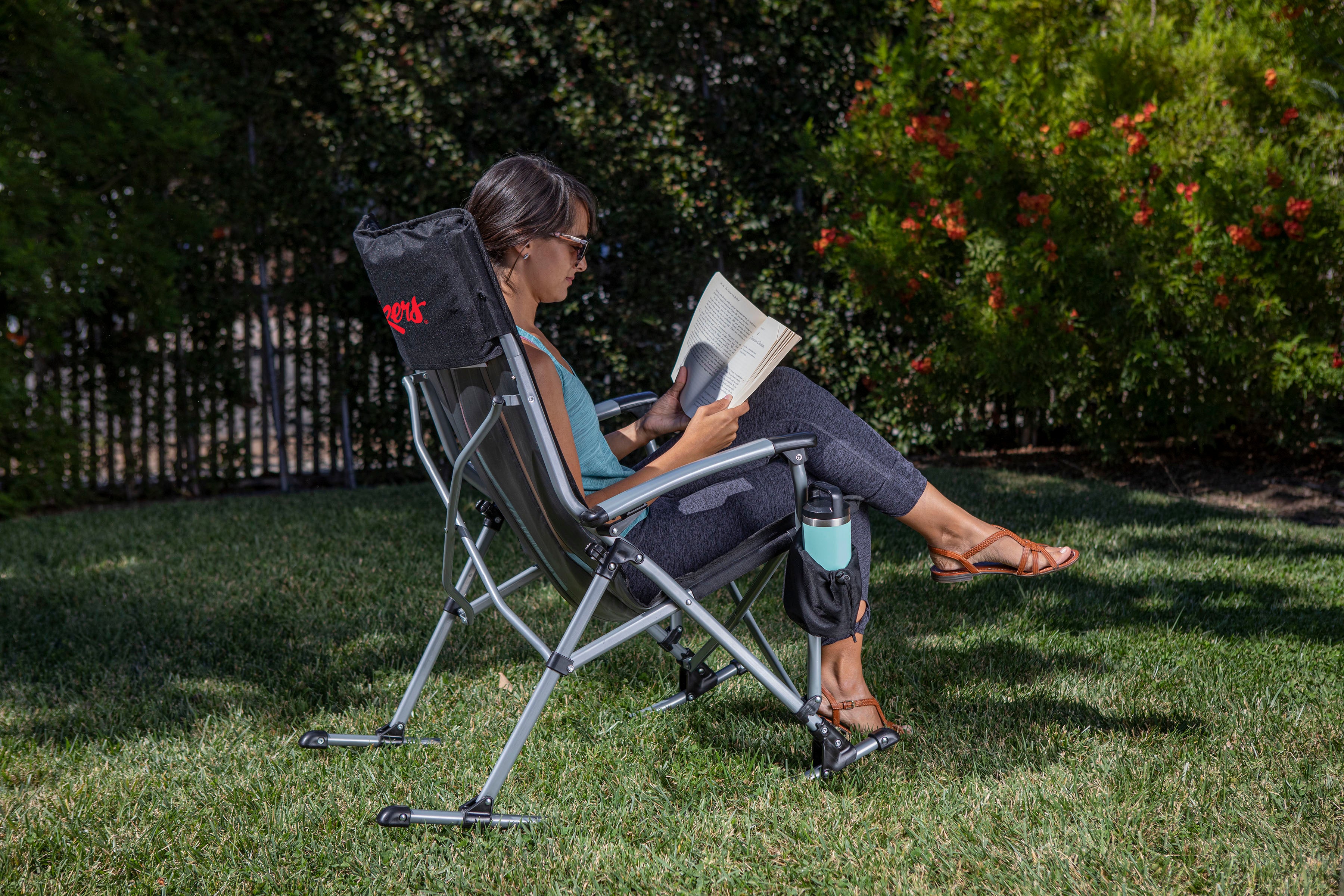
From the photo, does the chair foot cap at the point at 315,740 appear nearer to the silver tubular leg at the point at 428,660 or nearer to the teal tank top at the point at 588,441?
the silver tubular leg at the point at 428,660

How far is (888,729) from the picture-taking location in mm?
2318

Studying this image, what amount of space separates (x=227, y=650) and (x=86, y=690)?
1.43 ft

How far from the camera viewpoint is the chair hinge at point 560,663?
6.64ft

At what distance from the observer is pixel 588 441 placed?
2.33 m

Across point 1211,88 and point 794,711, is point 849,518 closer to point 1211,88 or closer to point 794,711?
point 794,711

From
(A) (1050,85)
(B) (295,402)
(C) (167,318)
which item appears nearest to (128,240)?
(C) (167,318)

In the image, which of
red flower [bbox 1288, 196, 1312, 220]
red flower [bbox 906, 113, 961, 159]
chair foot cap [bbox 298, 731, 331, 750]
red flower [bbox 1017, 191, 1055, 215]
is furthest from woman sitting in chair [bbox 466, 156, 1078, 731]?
red flower [bbox 906, 113, 961, 159]

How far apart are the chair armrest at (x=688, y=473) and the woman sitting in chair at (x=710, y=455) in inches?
5.7

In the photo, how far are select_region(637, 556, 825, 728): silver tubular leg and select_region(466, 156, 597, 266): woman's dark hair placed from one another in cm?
80

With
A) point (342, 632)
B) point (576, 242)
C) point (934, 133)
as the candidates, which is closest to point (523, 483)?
point (576, 242)

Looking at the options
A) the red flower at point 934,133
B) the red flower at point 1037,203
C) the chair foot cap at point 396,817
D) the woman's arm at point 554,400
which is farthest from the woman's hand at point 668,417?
the red flower at point 934,133

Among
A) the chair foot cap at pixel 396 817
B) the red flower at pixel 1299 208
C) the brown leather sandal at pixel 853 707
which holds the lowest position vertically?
the chair foot cap at pixel 396 817

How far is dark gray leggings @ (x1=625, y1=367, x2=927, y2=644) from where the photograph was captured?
226 centimetres

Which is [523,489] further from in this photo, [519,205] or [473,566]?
[519,205]
